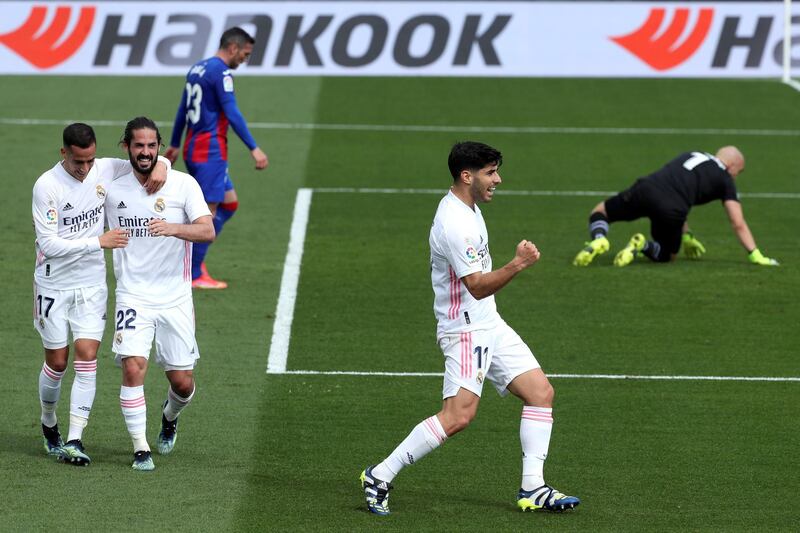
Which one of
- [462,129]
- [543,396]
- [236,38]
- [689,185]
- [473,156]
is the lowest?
[543,396]

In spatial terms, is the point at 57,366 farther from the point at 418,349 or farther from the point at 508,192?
the point at 508,192

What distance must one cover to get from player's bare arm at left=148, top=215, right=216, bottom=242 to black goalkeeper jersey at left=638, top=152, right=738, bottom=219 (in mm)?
7240

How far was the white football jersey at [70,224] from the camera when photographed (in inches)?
A: 332

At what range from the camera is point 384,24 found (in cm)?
2675

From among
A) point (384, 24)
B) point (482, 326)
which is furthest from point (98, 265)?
point (384, 24)

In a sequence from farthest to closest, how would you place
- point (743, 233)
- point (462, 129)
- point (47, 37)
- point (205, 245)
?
point (47, 37) → point (462, 129) → point (743, 233) → point (205, 245)

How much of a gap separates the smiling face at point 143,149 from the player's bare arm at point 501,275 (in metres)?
1.96

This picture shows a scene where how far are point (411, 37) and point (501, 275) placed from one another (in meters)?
20.0

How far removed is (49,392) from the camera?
8836mm

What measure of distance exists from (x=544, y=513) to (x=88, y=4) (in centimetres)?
2047

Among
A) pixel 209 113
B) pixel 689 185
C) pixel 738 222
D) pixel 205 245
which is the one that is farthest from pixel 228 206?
pixel 738 222

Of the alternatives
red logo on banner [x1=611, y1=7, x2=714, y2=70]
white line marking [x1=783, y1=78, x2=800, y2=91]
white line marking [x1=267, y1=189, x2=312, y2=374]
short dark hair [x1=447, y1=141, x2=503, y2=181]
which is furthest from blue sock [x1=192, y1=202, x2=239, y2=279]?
white line marking [x1=783, y1=78, x2=800, y2=91]

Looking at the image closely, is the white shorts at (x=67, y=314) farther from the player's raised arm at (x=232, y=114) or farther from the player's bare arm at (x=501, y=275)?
the player's raised arm at (x=232, y=114)

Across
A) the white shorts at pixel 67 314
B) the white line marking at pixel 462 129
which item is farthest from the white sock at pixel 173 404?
the white line marking at pixel 462 129
